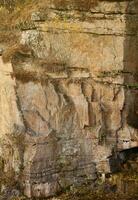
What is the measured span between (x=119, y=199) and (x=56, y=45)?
3.08m

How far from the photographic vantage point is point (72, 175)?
1065 cm

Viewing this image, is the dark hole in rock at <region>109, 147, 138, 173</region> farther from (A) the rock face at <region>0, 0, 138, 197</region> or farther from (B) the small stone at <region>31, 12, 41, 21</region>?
(B) the small stone at <region>31, 12, 41, 21</region>

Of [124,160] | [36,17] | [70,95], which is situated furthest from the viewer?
[124,160]

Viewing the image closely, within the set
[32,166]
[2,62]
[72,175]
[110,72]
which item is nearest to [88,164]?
[72,175]

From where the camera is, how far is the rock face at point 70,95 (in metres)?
10.0

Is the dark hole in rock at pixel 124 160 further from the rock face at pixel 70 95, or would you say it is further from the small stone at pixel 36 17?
the small stone at pixel 36 17

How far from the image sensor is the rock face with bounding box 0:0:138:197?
10.0m

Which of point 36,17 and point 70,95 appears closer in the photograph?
point 36,17

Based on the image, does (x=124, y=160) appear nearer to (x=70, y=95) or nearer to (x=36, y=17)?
(x=70, y=95)

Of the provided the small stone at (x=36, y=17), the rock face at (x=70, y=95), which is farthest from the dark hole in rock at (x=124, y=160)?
the small stone at (x=36, y=17)

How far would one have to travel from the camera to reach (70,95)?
33.9 ft

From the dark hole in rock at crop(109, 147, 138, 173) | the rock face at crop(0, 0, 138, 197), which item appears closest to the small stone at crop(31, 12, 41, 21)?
the rock face at crop(0, 0, 138, 197)

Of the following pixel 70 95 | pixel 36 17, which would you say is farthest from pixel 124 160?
pixel 36 17

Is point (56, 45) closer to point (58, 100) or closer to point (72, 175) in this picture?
point (58, 100)
